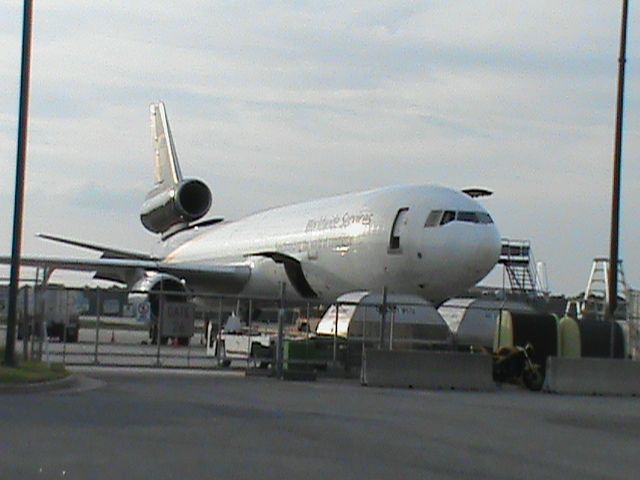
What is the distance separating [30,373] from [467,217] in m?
14.7

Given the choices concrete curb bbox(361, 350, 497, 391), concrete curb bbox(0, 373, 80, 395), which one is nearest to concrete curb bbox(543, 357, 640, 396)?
concrete curb bbox(361, 350, 497, 391)

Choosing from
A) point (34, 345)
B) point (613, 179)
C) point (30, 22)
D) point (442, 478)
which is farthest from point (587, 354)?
point (442, 478)

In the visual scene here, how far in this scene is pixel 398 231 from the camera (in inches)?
1244

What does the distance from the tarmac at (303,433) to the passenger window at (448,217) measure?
34.5 ft

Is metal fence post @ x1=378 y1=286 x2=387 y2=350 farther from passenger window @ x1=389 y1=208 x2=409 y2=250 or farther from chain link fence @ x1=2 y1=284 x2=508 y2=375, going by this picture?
passenger window @ x1=389 y1=208 x2=409 y2=250

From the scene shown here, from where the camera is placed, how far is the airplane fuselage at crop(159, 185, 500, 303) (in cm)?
3083

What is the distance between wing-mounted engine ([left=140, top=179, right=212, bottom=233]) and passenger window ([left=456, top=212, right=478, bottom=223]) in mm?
21489

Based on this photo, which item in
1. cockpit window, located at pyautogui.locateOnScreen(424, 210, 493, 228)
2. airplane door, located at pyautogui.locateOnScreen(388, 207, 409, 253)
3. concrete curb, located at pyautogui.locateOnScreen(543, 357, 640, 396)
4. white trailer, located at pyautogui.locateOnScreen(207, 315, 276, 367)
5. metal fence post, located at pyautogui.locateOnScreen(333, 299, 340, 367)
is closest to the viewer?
concrete curb, located at pyautogui.locateOnScreen(543, 357, 640, 396)

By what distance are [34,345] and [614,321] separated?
11.0m

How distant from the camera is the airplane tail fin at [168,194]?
169 ft

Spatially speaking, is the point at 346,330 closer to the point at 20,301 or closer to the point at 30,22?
the point at 20,301

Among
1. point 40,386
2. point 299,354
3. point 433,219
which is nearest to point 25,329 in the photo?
point 299,354

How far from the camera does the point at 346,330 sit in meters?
25.4


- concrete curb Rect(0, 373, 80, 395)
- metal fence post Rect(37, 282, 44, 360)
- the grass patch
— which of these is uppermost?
metal fence post Rect(37, 282, 44, 360)
